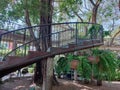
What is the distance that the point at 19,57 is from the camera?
648cm

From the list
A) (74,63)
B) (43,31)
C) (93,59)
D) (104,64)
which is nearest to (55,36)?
(43,31)

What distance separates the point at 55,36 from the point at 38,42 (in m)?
0.69

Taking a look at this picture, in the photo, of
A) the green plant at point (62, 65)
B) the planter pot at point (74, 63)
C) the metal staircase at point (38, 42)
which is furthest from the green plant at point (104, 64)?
the green plant at point (62, 65)

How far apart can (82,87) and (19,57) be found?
3.37m

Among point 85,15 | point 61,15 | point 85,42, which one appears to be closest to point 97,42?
point 85,42

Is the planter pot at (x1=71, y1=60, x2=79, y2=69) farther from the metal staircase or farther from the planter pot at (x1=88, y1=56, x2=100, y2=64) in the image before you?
the metal staircase

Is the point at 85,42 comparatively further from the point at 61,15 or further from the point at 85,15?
the point at 85,15

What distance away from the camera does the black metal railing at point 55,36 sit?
7.66 m

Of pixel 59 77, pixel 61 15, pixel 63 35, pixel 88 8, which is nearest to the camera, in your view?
pixel 63 35

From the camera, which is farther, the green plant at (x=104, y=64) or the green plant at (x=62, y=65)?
the green plant at (x=62, y=65)

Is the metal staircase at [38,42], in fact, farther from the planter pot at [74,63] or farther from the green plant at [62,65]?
the green plant at [62,65]

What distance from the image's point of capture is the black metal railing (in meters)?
7.66

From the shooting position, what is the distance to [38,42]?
820 centimetres

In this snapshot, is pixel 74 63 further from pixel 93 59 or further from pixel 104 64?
pixel 104 64
